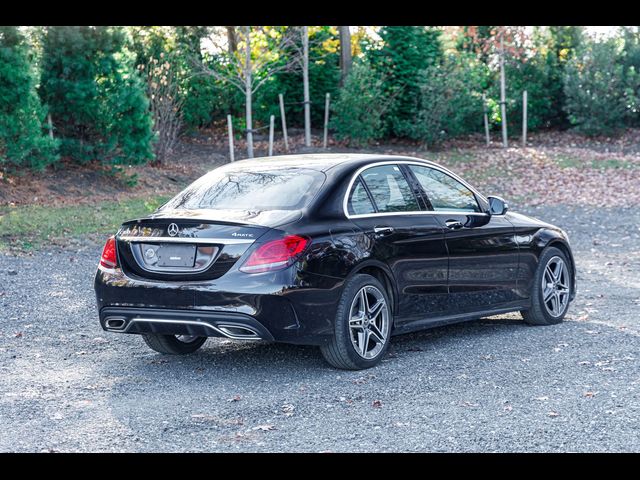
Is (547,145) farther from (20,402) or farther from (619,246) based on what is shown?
(20,402)

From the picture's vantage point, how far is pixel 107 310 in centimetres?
734

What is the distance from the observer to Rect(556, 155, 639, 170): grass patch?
25.0 meters

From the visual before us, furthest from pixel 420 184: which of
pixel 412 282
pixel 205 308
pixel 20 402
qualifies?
pixel 20 402

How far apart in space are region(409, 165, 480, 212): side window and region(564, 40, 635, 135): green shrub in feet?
72.2

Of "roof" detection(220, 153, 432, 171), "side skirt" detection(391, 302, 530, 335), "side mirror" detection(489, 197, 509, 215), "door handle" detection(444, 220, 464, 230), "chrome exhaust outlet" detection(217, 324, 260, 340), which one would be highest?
"roof" detection(220, 153, 432, 171)

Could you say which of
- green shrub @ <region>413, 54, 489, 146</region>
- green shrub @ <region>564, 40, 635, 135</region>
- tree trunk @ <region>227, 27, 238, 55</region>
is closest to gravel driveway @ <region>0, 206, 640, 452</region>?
green shrub @ <region>413, 54, 489, 146</region>

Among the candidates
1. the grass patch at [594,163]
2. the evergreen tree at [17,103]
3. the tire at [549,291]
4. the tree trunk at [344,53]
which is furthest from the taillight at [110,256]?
the tree trunk at [344,53]

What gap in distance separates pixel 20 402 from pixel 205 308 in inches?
53.3

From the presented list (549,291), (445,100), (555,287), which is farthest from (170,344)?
(445,100)

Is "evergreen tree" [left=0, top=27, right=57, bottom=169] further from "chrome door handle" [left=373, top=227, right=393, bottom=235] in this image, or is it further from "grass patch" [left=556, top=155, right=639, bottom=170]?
"grass patch" [left=556, top=155, right=639, bottom=170]

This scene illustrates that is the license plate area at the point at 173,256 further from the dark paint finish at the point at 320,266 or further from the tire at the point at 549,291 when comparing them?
the tire at the point at 549,291

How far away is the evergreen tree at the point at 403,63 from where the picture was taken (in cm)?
2853

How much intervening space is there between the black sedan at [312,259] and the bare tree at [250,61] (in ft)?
53.5

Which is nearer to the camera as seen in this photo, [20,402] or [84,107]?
[20,402]
